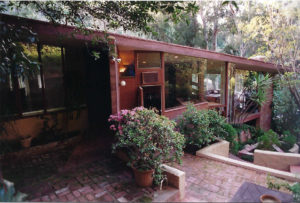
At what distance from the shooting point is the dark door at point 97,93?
200 inches

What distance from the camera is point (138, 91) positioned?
5.73m

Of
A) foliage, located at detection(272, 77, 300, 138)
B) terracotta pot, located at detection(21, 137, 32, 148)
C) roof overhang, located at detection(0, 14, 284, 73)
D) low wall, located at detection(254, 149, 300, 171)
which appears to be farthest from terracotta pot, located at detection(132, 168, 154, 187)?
foliage, located at detection(272, 77, 300, 138)

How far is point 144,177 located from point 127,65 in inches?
144

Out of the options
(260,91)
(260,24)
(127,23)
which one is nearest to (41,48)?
(127,23)

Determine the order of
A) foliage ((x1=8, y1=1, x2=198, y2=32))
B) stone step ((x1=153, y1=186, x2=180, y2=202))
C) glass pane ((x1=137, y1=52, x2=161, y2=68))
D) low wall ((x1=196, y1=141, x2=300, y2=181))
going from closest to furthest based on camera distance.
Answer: stone step ((x1=153, y1=186, x2=180, y2=202)), foliage ((x1=8, y1=1, x2=198, y2=32)), low wall ((x1=196, y1=141, x2=300, y2=181)), glass pane ((x1=137, y1=52, x2=161, y2=68))

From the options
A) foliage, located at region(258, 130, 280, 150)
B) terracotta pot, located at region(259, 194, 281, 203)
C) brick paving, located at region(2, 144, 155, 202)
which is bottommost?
foliage, located at region(258, 130, 280, 150)

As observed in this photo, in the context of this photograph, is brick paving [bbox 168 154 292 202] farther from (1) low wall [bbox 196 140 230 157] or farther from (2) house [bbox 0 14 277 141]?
(2) house [bbox 0 14 277 141]

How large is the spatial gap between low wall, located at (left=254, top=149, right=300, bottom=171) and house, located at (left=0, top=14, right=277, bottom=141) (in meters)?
2.62

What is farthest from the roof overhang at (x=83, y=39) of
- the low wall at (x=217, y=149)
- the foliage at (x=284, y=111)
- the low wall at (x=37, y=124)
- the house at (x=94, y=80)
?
the foliage at (x=284, y=111)

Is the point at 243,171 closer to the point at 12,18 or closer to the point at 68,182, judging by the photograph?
the point at 68,182

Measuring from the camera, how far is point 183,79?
6797 millimetres

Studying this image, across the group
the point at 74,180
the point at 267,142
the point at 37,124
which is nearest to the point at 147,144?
the point at 74,180

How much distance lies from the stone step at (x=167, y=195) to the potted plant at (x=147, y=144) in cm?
18

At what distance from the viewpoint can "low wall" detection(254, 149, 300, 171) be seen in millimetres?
5160
